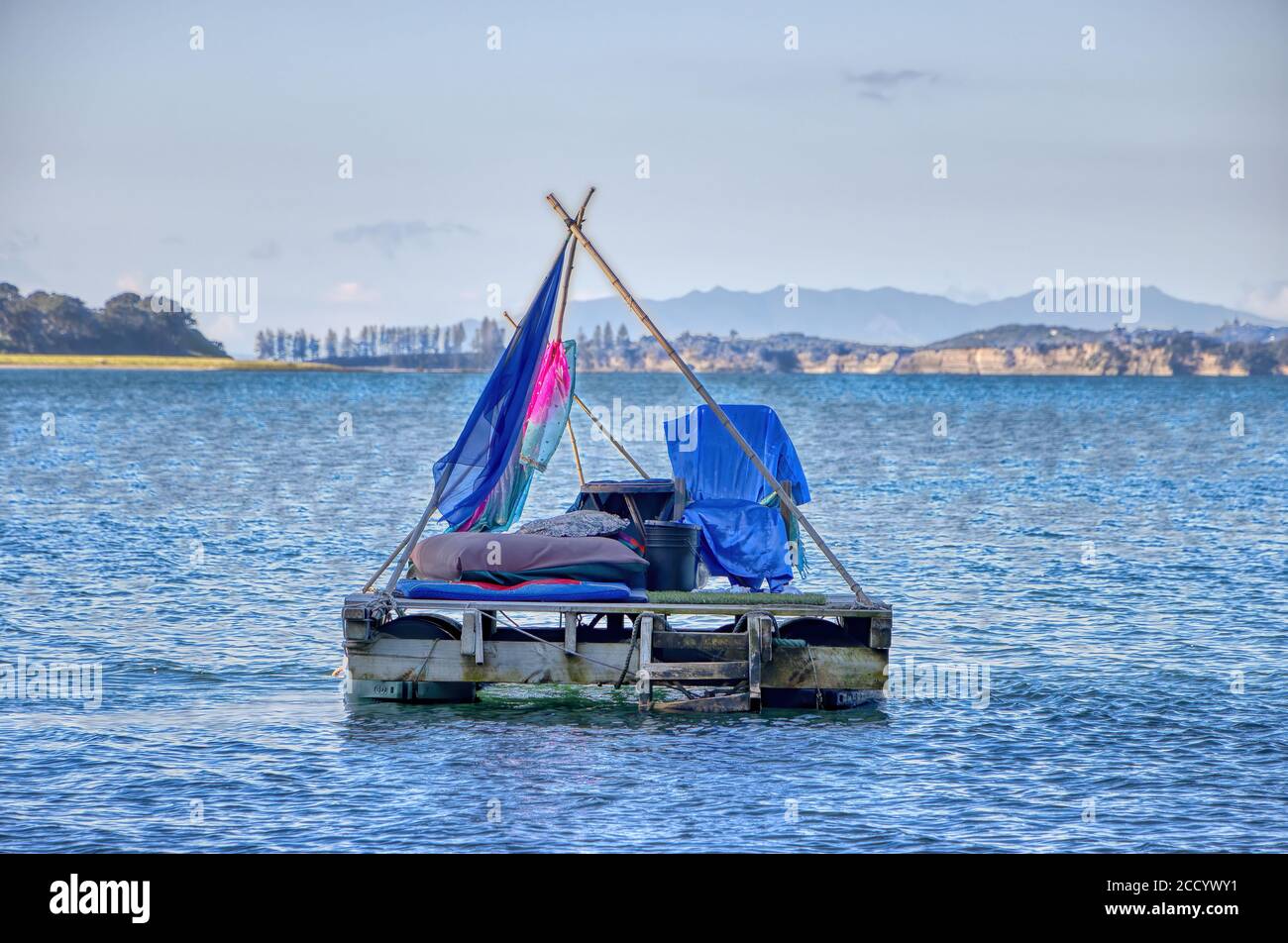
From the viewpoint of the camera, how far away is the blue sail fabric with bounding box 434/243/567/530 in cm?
2258

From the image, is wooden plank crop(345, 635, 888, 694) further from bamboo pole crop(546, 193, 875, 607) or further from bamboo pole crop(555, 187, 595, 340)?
bamboo pole crop(555, 187, 595, 340)

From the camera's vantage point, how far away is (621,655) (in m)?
20.0

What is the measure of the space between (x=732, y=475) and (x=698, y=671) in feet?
14.8

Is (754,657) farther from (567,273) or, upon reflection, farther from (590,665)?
(567,273)

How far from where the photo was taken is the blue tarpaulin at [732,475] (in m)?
22.4

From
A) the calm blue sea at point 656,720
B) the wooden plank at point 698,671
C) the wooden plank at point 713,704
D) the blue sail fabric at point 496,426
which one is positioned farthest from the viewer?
the blue sail fabric at point 496,426

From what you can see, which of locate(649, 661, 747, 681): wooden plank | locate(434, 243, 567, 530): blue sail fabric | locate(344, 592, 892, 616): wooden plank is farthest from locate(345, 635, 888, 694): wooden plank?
locate(434, 243, 567, 530): blue sail fabric

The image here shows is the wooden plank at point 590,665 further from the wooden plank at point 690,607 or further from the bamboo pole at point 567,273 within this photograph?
the bamboo pole at point 567,273

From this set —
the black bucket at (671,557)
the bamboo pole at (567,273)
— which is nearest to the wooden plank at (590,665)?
the black bucket at (671,557)

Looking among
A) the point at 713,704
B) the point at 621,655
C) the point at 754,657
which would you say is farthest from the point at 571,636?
the point at 754,657

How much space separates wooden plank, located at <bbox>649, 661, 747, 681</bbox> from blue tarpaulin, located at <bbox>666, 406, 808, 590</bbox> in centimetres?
270

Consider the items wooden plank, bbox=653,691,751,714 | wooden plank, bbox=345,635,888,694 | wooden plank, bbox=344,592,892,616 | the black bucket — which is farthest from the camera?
the black bucket

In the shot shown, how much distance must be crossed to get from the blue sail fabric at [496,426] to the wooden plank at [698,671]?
429 centimetres

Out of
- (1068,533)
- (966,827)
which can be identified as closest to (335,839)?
(966,827)
